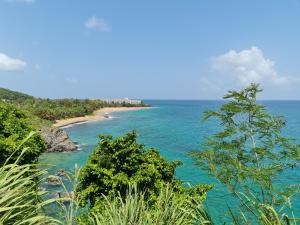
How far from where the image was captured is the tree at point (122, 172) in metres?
14.4

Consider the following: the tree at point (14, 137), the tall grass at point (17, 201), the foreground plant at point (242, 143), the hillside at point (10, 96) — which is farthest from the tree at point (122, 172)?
the hillside at point (10, 96)

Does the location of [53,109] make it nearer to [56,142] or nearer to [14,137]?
[56,142]

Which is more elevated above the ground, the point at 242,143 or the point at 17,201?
the point at 17,201

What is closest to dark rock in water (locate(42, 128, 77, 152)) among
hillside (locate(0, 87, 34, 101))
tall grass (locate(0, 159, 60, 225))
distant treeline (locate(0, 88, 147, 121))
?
distant treeline (locate(0, 88, 147, 121))

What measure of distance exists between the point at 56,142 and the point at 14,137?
29173 millimetres

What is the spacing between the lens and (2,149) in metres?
17.5

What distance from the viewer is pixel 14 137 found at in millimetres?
18422

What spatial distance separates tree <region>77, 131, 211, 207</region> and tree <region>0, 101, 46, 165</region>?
4.19 m

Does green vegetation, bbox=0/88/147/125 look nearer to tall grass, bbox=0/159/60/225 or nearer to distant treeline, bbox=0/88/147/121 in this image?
distant treeline, bbox=0/88/147/121

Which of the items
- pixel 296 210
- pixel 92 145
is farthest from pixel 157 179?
pixel 92 145

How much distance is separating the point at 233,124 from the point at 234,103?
1.01 m

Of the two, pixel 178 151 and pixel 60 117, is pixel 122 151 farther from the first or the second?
pixel 60 117

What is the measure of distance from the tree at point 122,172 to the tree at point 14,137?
13.7ft

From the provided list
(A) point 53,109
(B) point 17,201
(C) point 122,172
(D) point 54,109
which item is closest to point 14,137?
(C) point 122,172
